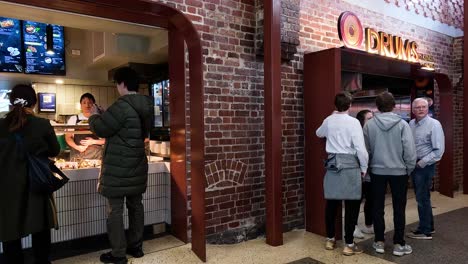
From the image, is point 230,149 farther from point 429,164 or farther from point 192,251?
point 429,164

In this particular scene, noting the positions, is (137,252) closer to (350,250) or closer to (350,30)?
(350,250)

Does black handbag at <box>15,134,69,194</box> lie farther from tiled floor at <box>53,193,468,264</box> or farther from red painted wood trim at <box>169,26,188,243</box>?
red painted wood trim at <box>169,26,188,243</box>

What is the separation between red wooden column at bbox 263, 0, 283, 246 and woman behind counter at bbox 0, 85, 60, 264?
2.19 m

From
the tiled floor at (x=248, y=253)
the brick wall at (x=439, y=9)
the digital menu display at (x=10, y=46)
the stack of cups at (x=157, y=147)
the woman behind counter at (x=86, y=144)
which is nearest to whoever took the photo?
the tiled floor at (x=248, y=253)

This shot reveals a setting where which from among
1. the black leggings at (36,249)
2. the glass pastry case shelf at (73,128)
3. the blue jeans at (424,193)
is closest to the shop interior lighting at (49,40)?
the glass pastry case shelf at (73,128)

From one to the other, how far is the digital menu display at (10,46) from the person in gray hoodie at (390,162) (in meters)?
5.91

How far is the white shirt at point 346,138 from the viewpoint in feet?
12.2

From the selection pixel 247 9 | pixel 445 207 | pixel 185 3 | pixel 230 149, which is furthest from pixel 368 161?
pixel 445 207

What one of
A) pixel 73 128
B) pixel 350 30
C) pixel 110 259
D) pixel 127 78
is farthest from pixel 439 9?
pixel 110 259

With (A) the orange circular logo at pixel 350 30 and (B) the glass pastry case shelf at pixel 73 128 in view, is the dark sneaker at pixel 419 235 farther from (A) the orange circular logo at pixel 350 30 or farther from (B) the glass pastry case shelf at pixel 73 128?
(B) the glass pastry case shelf at pixel 73 128

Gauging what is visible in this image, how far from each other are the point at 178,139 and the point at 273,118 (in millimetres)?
1085

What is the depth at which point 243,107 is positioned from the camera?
4371mm

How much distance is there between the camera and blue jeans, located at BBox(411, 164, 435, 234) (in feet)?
14.2

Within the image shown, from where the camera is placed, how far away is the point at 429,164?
167 inches
